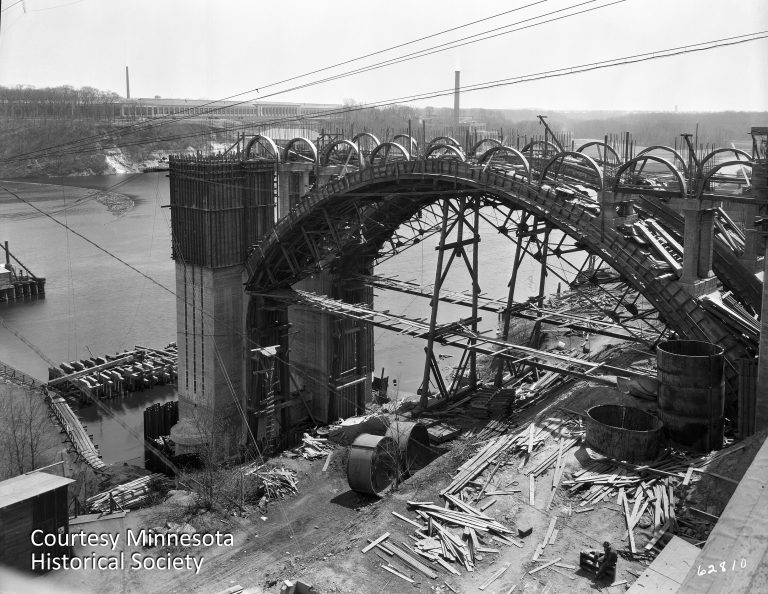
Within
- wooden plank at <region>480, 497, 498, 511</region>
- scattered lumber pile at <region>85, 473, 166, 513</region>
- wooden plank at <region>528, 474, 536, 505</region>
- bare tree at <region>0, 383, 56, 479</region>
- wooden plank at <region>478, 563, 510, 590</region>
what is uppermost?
wooden plank at <region>528, 474, 536, 505</region>

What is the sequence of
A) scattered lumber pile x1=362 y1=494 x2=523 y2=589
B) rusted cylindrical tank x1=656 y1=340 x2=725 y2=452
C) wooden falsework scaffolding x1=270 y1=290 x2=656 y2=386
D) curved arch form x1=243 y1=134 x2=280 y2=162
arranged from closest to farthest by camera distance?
scattered lumber pile x1=362 y1=494 x2=523 y2=589 → rusted cylindrical tank x1=656 y1=340 x2=725 y2=452 → wooden falsework scaffolding x1=270 y1=290 x2=656 y2=386 → curved arch form x1=243 y1=134 x2=280 y2=162

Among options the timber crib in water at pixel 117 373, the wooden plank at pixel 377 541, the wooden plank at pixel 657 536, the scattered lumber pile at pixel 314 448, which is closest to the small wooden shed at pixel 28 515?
the wooden plank at pixel 377 541

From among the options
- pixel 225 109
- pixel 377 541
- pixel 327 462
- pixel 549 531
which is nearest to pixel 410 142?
pixel 327 462

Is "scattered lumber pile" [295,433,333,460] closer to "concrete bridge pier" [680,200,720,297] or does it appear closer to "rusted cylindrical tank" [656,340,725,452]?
"rusted cylindrical tank" [656,340,725,452]

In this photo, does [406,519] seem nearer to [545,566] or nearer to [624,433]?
[545,566]

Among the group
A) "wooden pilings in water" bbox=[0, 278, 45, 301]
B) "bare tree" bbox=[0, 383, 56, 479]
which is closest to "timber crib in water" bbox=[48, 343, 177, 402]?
"bare tree" bbox=[0, 383, 56, 479]

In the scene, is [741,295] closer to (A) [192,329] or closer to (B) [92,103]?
(A) [192,329]
